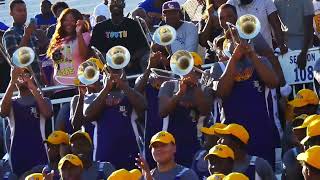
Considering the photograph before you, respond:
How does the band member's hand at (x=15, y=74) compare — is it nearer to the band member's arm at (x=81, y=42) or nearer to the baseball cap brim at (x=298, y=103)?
the band member's arm at (x=81, y=42)

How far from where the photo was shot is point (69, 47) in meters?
12.2

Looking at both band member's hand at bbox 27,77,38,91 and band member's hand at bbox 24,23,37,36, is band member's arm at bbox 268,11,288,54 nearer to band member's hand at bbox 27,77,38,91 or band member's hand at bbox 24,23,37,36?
band member's hand at bbox 27,77,38,91

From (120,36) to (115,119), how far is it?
1907mm

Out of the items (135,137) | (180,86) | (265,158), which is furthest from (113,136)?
(265,158)

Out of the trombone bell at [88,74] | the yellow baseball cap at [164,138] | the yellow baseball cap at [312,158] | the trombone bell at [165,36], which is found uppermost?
the trombone bell at [165,36]

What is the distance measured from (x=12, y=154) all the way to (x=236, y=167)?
112 inches

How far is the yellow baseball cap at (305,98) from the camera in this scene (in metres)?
10.3

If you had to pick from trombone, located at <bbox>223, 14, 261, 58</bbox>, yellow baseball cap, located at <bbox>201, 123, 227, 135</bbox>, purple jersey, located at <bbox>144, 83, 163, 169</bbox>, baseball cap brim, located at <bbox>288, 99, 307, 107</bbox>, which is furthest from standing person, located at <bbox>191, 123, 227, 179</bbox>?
baseball cap brim, located at <bbox>288, 99, 307, 107</bbox>

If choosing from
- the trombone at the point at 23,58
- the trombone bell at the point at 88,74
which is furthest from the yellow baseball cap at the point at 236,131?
the trombone at the point at 23,58

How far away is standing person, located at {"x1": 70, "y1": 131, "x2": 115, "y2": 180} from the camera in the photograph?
32.5ft

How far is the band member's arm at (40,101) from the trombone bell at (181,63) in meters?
1.54

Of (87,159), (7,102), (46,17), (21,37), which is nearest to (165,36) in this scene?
(87,159)

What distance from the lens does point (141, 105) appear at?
1040 centimetres

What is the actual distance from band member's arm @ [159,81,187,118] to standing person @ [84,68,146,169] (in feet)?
0.82
